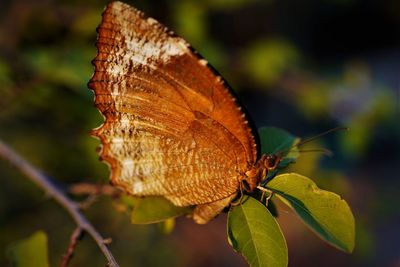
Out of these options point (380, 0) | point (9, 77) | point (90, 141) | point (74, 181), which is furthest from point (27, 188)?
point (380, 0)

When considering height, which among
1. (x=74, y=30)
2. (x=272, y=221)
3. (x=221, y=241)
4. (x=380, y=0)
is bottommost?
(x=221, y=241)

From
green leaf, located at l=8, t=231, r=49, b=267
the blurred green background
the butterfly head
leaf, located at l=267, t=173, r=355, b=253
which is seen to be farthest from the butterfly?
the blurred green background

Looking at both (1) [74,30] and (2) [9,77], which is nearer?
(2) [9,77]

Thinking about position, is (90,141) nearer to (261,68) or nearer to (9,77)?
(9,77)

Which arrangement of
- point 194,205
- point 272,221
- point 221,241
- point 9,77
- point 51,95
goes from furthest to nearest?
point 221,241
point 51,95
point 9,77
point 194,205
point 272,221

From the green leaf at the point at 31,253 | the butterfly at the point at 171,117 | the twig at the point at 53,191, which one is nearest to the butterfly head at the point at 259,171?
the butterfly at the point at 171,117

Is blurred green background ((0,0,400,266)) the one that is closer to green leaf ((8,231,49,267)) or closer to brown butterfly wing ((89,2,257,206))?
green leaf ((8,231,49,267))

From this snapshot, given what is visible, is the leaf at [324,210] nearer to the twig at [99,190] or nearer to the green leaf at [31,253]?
the twig at [99,190]
